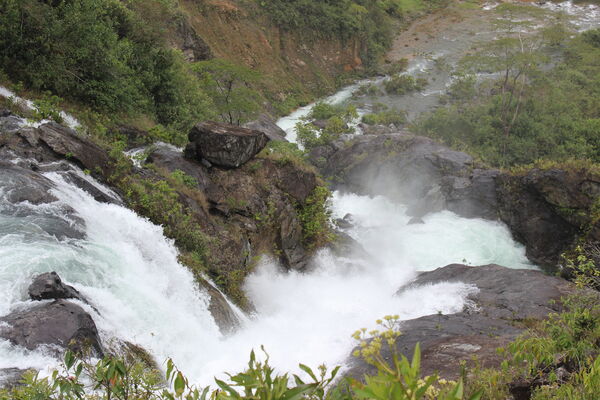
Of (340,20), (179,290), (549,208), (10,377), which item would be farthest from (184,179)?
(340,20)

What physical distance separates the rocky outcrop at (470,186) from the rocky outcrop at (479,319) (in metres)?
4.43

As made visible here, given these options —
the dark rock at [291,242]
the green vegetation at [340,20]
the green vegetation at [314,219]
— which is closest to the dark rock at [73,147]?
the dark rock at [291,242]

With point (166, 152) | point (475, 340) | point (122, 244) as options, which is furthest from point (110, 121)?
point (475, 340)

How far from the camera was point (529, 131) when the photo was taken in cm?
2173

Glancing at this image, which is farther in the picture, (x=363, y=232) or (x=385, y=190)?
(x=385, y=190)

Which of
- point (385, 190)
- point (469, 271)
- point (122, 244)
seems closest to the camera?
point (122, 244)

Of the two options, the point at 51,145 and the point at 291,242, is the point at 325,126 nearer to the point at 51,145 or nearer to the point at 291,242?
the point at 291,242

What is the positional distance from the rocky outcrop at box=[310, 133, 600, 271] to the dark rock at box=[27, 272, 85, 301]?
14.2m

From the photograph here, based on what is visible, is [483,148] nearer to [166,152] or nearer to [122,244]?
[166,152]

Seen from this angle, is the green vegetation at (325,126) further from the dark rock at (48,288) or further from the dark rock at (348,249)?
the dark rock at (48,288)

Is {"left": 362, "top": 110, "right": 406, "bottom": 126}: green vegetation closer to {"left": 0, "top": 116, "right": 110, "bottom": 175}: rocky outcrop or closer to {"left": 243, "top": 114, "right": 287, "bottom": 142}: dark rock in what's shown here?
{"left": 243, "top": 114, "right": 287, "bottom": 142}: dark rock

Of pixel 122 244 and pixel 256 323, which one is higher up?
pixel 122 244

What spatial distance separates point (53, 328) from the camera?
500cm

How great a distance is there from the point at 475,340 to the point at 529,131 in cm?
1727
